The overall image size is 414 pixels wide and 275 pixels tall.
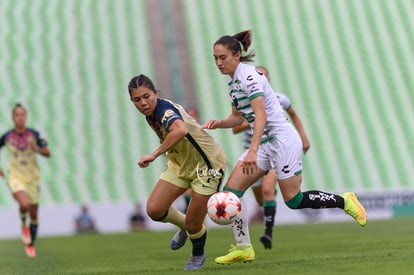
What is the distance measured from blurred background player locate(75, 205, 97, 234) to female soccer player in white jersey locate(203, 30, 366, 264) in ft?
38.2

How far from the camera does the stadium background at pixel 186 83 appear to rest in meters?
23.0

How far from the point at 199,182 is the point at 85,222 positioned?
1202cm

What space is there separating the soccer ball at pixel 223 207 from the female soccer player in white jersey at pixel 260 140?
244 mm

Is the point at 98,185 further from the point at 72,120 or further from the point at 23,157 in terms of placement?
the point at 23,157

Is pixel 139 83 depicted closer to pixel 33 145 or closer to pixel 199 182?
pixel 199 182

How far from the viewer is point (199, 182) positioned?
29.0ft

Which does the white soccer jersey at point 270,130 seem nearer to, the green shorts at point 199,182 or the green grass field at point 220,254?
the green shorts at point 199,182

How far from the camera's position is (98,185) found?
22.9m

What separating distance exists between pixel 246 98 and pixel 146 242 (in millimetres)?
7385

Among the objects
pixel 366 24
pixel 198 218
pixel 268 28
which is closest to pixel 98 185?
pixel 268 28

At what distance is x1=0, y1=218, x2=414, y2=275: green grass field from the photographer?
8242 mm

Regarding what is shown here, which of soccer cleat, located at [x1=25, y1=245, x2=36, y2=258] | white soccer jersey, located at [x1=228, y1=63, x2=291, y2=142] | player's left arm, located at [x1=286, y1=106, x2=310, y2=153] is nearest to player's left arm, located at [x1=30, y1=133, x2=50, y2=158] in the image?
soccer cleat, located at [x1=25, y1=245, x2=36, y2=258]

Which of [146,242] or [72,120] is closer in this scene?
[146,242]

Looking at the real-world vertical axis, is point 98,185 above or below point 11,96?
below
